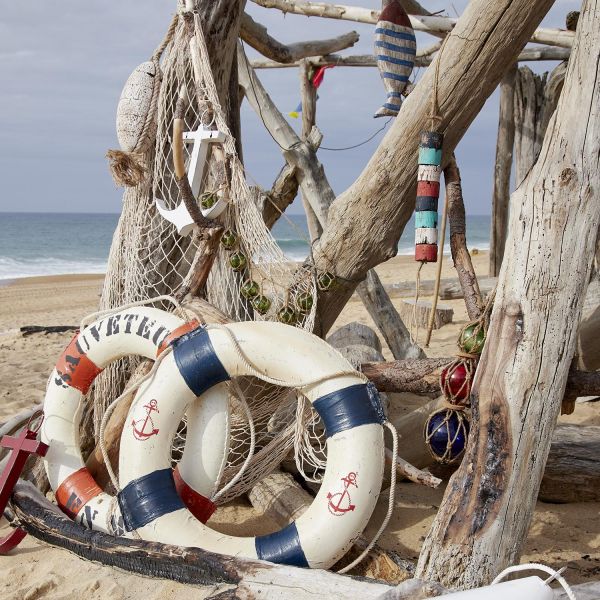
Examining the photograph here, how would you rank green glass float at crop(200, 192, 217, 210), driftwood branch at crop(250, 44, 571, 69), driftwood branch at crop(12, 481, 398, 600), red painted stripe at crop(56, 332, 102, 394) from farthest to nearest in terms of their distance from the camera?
1. driftwood branch at crop(250, 44, 571, 69)
2. green glass float at crop(200, 192, 217, 210)
3. red painted stripe at crop(56, 332, 102, 394)
4. driftwood branch at crop(12, 481, 398, 600)

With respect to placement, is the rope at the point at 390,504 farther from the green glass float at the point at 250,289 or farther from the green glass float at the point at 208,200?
the green glass float at the point at 208,200

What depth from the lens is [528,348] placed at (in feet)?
7.05

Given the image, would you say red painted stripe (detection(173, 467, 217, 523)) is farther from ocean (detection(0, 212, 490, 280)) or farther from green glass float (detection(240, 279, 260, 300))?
ocean (detection(0, 212, 490, 280))

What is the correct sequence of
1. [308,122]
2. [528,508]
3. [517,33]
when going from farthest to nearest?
[308,122], [517,33], [528,508]

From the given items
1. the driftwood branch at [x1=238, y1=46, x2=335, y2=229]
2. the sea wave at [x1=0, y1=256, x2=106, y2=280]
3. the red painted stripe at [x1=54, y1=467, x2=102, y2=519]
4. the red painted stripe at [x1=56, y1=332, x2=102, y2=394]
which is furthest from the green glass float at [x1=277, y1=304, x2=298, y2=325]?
the sea wave at [x1=0, y1=256, x2=106, y2=280]

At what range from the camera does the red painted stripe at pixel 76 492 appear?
8.90 ft

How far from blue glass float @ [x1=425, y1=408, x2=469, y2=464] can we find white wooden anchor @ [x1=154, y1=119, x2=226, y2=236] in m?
1.20

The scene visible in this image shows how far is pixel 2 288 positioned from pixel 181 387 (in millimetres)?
15031

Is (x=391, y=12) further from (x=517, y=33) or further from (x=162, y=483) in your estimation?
(x=162, y=483)

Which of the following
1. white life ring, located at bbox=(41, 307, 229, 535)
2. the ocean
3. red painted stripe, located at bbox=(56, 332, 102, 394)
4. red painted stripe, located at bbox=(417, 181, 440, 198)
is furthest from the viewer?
the ocean

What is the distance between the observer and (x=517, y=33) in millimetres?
2715

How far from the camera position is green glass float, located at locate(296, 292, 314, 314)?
3.01 meters

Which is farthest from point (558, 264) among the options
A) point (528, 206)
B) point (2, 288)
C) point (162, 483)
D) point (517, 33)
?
point (2, 288)

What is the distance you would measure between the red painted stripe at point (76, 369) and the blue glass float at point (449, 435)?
1.31 m
